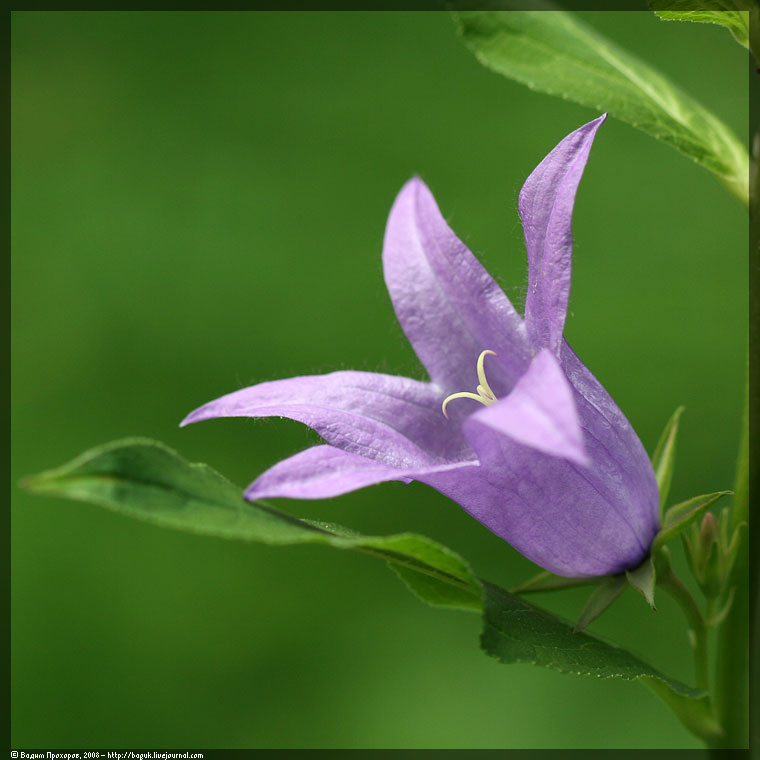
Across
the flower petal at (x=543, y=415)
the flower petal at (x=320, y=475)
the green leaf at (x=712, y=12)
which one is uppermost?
the green leaf at (x=712, y=12)

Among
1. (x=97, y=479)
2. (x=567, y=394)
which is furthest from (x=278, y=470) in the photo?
(x=567, y=394)

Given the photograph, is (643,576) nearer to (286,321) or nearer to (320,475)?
(320,475)

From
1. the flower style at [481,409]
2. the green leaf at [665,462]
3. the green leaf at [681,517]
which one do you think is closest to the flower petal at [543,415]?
the flower style at [481,409]

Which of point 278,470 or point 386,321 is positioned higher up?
point 386,321

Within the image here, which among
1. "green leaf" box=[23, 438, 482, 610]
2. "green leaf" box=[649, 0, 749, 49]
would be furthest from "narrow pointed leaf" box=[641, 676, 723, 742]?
"green leaf" box=[649, 0, 749, 49]

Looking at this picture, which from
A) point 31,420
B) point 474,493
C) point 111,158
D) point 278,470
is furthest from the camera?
point 111,158

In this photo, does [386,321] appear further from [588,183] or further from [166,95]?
[166,95]

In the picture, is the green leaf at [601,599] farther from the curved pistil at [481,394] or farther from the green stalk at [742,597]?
the curved pistil at [481,394]
